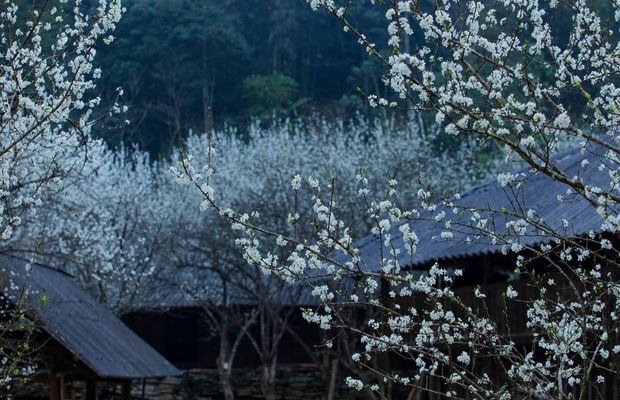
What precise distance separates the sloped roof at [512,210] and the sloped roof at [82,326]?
3807 mm

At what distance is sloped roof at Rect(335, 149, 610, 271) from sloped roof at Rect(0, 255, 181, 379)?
381 cm

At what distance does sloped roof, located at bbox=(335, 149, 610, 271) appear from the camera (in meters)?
14.1

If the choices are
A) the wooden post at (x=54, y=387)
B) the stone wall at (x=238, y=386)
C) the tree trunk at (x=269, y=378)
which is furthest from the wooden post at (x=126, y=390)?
the stone wall at (x=238, y=386)

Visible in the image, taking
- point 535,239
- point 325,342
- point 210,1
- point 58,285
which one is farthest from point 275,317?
point 210,1

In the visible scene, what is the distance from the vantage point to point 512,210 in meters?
15.9

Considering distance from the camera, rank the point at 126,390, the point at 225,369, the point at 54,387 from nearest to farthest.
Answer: the point at 54,387
the point at 126,390
the point at 225,369

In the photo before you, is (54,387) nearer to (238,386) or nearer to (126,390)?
(126,390)

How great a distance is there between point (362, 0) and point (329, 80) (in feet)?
14.6

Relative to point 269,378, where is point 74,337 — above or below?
below

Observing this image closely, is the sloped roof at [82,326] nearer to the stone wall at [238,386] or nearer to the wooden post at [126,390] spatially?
the wooden post at [126,390]

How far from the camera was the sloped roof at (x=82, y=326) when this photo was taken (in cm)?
1421

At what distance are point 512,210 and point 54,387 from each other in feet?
22.1

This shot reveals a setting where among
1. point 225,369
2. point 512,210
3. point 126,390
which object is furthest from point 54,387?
point 225,369

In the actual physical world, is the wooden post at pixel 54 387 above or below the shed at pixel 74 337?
below
